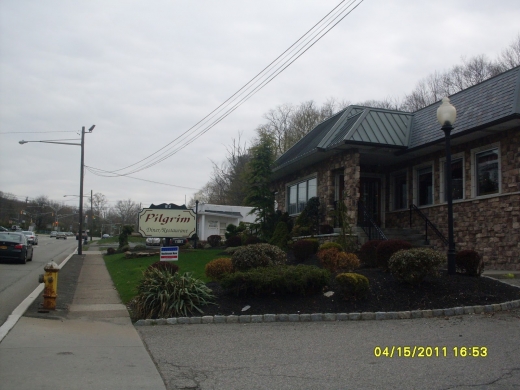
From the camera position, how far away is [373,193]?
22.0m

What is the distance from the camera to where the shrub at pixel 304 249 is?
16.6m

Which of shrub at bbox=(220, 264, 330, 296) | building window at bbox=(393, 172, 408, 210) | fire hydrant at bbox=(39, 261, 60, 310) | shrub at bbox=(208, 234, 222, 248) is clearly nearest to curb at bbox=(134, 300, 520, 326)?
shrub at bbox=(220, 264, 330, 296)

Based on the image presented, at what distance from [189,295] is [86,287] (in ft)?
22.4

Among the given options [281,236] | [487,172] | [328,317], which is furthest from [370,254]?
[281,236]

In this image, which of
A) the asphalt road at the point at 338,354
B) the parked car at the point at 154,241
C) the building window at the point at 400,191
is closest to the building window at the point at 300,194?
the building window at the point at 400,191

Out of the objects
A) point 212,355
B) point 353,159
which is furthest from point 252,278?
point 353,159

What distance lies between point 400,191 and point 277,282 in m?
11.8

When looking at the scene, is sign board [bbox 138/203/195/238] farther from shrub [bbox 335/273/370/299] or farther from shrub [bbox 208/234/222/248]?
shrub [bbox 208/234/222/248]

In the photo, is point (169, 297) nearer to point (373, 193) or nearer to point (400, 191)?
point (400, 191)

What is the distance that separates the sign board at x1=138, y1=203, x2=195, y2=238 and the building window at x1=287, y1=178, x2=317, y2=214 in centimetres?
746

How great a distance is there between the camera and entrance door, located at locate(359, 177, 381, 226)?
21750 mm

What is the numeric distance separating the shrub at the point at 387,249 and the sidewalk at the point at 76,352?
247 inches

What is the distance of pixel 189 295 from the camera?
10609mm

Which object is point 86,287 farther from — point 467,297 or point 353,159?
point 467,297
